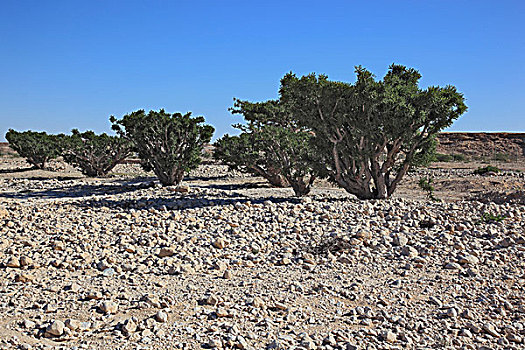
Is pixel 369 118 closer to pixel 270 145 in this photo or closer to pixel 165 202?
pixel 270 145

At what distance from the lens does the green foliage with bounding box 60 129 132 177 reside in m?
25.9

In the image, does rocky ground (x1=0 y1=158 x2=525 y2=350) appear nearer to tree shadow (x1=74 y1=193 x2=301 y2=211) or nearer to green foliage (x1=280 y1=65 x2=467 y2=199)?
tree shadow (x1=74 y1=193 x2=301 y2=211)

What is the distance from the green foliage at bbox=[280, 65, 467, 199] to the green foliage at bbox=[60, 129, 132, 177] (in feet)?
52.4

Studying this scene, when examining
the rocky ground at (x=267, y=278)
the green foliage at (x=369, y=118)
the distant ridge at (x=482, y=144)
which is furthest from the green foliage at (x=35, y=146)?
the distant ridge at (x=482, y=144)

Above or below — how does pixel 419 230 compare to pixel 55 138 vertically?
below

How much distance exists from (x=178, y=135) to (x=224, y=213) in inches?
391

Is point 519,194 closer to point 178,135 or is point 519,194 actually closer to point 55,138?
point 178,135

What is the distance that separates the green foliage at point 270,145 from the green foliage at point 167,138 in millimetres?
1237

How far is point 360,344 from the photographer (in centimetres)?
401

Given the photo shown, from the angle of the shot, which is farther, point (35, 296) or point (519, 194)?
point (519, 194)

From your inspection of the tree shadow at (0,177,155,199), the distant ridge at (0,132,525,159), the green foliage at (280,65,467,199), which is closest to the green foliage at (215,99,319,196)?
the green foliage at (280,65,467,199)

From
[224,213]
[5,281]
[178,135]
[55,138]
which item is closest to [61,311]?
[5,281]

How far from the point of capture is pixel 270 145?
607 inches

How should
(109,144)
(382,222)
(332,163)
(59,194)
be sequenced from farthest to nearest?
(109,144) < (59,194) < (332,163) < (382,222)
